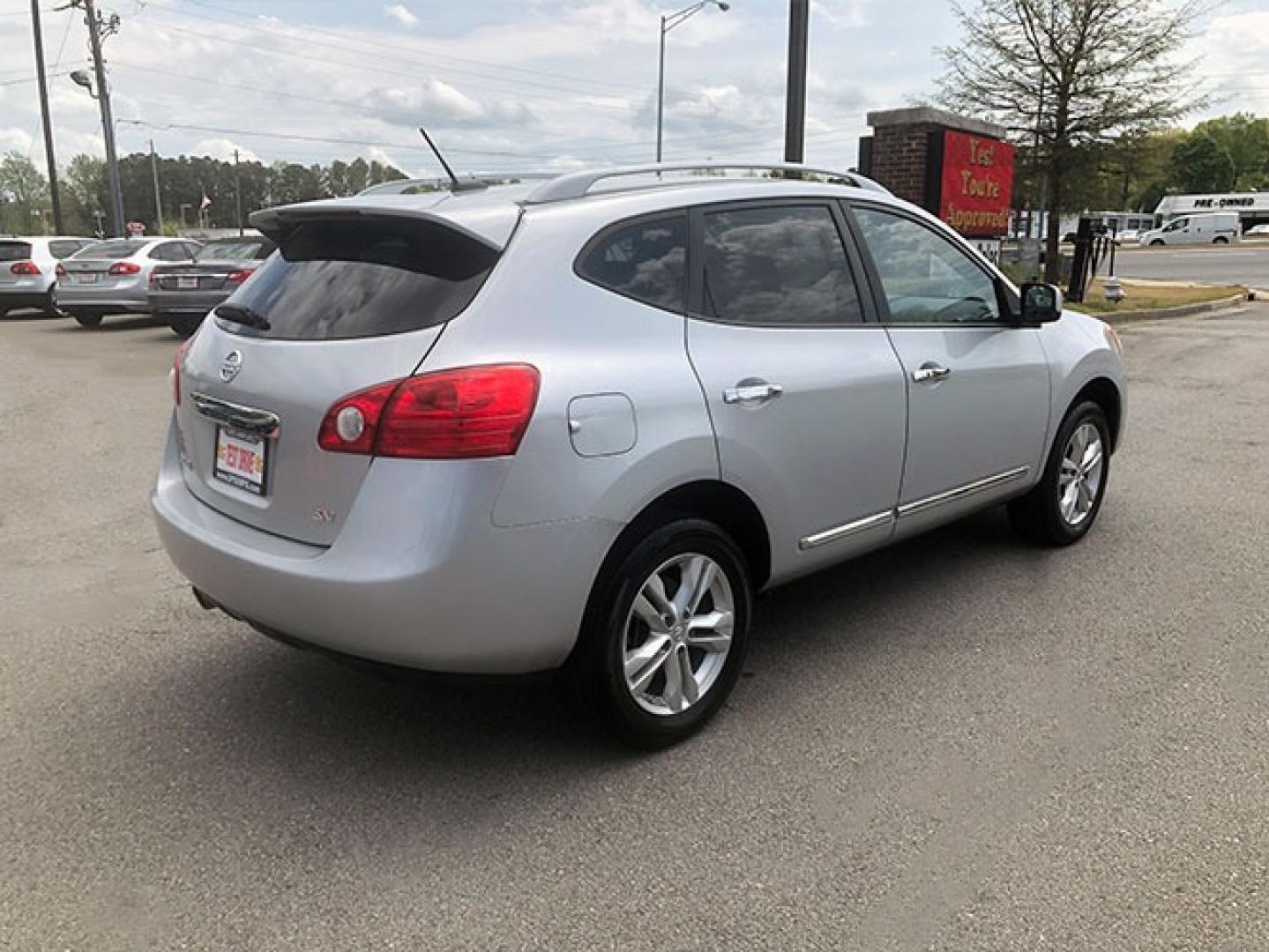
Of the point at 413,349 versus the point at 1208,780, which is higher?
the point at 413,349

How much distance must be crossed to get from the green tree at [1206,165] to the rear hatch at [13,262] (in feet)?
343

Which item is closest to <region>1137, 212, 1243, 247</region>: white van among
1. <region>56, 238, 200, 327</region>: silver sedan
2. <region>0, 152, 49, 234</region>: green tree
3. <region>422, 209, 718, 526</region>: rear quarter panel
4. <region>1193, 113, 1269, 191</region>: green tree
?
<region>1193, 113, 1269, 191</region>: green tree

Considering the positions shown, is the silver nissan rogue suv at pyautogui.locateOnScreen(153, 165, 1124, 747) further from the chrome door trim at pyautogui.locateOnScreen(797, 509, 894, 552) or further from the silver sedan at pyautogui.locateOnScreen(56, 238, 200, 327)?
the silver sedan at pyautogui.locateOnScreen(56, 238, 200, 327)

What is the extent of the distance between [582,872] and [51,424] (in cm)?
765

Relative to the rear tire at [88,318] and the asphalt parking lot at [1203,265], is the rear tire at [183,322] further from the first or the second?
the asphalt parking lot at [1203,265]

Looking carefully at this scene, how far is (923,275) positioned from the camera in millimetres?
4168

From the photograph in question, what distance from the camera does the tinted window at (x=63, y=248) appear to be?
19094 mm

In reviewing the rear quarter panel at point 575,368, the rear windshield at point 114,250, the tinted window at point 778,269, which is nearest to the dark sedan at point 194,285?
the rear windshield at point 114,250

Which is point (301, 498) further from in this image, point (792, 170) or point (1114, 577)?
point (1114, 577)

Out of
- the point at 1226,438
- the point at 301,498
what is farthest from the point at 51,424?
the point at 1226,438

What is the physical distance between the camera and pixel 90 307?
15805mm

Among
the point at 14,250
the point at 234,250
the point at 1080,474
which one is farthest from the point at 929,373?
the point at 14,250

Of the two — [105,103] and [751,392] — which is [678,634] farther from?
[105,103]

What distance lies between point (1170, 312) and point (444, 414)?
18.5 metres
